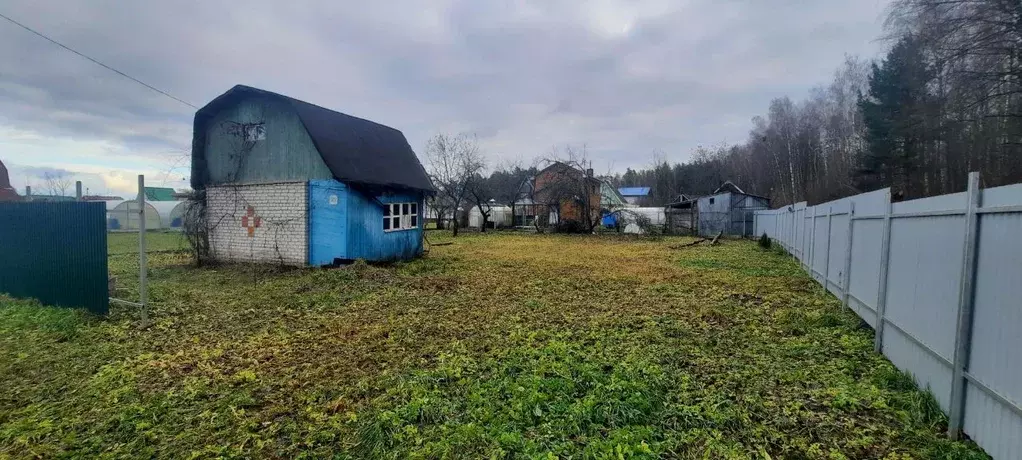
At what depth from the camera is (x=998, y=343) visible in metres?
2.51

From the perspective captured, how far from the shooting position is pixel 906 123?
20.4m

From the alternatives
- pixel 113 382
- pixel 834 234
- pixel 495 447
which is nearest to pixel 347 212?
pixel 113 382

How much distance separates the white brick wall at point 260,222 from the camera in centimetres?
1223

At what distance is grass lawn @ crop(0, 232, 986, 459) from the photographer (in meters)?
3.05

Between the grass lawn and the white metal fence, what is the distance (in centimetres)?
27

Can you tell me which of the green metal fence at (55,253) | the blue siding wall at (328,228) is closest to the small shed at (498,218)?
the blue siding wall at (328,228)

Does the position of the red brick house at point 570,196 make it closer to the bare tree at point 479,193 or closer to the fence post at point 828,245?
the bare tree at point 479,193

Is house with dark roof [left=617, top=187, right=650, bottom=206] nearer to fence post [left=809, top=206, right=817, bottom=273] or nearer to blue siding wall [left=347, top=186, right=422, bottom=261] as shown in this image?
blue siding wall [left=347, top=186, right=422, bottom=261]

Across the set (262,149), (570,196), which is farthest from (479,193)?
(262,149)

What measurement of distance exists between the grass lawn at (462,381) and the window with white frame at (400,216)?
5780mm

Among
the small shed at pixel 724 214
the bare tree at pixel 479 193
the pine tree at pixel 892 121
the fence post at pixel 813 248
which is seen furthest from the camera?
the bare tree at pixel 479 193

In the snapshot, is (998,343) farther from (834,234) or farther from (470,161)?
(470,161)

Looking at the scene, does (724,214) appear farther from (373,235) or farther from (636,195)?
(636,195)

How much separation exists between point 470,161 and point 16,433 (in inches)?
1233
